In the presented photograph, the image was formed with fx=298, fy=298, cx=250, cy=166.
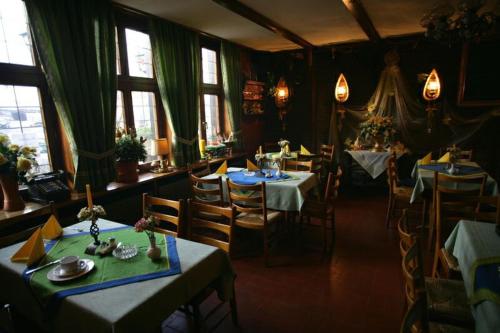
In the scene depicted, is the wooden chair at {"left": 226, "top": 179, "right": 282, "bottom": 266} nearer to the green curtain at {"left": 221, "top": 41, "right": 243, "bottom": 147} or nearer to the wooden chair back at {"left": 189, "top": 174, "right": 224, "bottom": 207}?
the wooden chair back at {"left": 189, "top": 174, "right": 224, "bottom": 207}

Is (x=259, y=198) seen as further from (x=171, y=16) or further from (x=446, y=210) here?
(x=171, y=16)

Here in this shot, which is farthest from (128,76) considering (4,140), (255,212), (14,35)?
(255,212)

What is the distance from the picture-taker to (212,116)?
16.3 feet

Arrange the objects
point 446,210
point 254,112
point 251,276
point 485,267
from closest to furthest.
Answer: point 485,267 < point 446,210 < point 251,276 < point 254,112

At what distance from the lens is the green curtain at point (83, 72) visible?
2445mm

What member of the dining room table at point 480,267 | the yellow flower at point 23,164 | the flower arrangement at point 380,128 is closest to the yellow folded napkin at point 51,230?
the yellow flower at point 23,164

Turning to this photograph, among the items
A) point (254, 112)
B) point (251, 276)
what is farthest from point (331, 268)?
point (254, 112)

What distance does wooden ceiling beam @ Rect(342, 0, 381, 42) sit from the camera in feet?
10.4

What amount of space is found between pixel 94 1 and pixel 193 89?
149 centimetres

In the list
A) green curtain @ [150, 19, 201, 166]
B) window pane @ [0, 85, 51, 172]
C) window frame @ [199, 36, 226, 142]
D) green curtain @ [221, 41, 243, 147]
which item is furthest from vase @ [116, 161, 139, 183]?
green curtain @ [221, 41, 243, 147]

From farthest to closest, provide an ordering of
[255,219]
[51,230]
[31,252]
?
[255,219] → [51,230] → [31,252]

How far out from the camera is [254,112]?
5629 mm

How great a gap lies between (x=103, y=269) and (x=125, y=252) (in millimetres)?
159

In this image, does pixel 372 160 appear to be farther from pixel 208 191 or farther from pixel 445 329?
pixel 445 329
